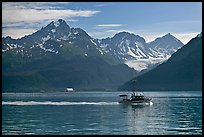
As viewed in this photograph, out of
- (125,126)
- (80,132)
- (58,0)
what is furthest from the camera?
(125,126)

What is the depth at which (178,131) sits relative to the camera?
6750 centimetres

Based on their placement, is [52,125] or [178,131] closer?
[178,131]

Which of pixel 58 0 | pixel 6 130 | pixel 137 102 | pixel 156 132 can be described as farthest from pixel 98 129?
pixel 137 102

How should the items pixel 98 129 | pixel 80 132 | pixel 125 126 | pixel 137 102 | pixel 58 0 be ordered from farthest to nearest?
pixel 137 102 → pixel 125 126 → pixel 98 129 → pixel 80 132 → pixel 58 0

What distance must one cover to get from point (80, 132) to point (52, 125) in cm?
1351

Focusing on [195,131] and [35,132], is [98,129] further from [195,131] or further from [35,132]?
[195,131]

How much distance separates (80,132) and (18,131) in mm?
9611

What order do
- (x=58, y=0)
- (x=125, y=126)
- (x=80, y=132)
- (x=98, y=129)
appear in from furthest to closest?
(x=125, y=126)
(x=98, y=129)
(x=80, y=132)
(x=58, y=0)

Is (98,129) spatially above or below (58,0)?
below

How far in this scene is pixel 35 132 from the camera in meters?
66.9

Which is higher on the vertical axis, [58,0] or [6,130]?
[58,0]

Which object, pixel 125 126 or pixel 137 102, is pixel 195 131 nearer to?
pixel 125 126

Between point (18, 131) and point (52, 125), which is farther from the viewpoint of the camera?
point (52, 125)

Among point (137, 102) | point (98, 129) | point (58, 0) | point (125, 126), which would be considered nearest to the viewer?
point (58, 0)
